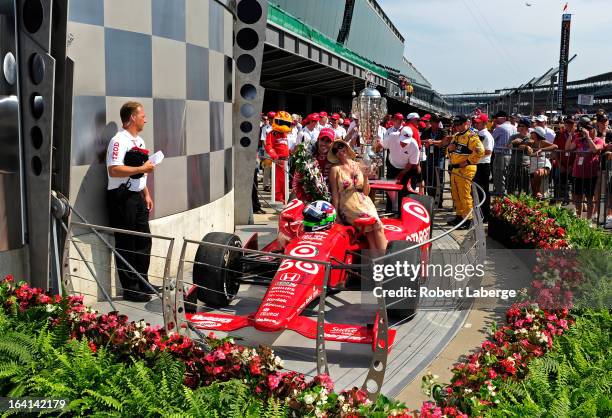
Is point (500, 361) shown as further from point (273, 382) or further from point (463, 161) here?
point (463, 161)

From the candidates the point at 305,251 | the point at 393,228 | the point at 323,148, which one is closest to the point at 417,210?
the point at 393,228

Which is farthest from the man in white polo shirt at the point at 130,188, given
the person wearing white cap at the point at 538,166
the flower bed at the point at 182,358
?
the person wearing white cap at the point at 538,166

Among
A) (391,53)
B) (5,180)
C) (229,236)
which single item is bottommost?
(229,236)

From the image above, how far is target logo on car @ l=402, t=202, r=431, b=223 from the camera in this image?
23.9ft

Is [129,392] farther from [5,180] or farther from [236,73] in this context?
[236,73]

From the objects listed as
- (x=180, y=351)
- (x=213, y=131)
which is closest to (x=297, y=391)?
(x=180, y=351)

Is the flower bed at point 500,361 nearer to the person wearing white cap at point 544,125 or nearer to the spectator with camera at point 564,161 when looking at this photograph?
the spectator with camera at point 564,161

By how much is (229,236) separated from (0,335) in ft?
9.30

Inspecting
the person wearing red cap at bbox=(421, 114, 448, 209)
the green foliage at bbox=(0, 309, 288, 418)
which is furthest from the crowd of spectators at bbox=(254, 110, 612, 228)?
the green foliage at bbox=(0, 309, 288, 418)

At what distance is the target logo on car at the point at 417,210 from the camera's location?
23.9ft

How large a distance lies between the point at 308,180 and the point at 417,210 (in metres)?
1.31

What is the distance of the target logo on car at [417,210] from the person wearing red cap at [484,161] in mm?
3337

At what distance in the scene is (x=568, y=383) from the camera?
3.75 m

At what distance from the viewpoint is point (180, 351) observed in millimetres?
3809
